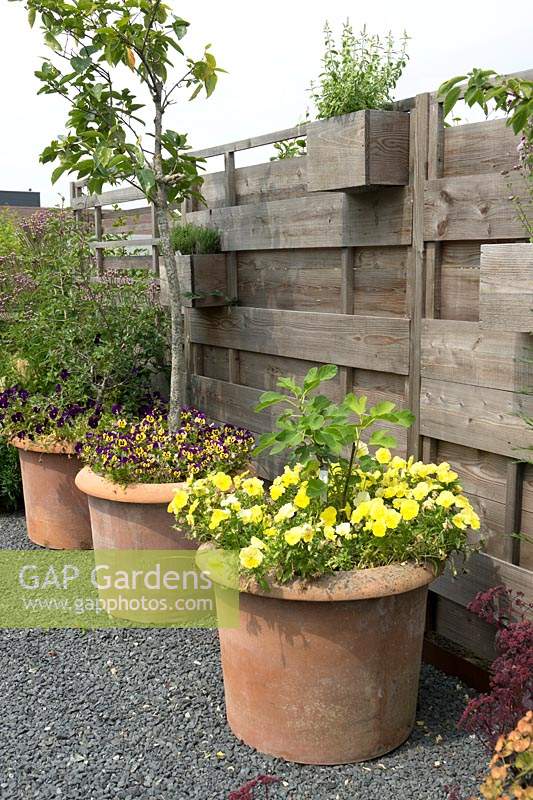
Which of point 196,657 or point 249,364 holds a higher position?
point 249,364

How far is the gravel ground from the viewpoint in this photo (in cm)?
254

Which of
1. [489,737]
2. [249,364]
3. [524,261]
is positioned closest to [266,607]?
[489,737]

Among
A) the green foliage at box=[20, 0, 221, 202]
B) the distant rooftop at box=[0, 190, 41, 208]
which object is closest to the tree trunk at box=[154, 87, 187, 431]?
the green foliage at box=[20, 0, 221, 202]

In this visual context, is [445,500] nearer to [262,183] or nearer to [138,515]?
[138,515]

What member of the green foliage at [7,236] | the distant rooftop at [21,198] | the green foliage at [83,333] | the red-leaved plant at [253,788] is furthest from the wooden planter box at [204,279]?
the distant rooftop at [21,198]

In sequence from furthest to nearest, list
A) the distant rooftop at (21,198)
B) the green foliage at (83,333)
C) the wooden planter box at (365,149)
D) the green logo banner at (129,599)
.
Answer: the distant rooftop at (21,198)
the green foliage at (83,333)
the green logo banner at (129,599)
the wooden planter box at (365,149)

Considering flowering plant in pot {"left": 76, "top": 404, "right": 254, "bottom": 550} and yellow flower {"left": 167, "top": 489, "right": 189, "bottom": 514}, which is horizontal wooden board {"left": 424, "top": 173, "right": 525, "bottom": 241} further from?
flowering plant in pot {"left": 76, "top": 404, "right": 254, "bottom": 550}

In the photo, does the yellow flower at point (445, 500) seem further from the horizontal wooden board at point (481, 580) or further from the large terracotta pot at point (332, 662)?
the horizontal wooden board at point (481, 580)

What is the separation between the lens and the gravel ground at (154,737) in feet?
8.34

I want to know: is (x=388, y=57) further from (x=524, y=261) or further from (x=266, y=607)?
(x=266, y=607)

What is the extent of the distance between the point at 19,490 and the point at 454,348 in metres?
3.37

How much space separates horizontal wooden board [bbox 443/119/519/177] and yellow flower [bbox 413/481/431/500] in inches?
A: 41.1

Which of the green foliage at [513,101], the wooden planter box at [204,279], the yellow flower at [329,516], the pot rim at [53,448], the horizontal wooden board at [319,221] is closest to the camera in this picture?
the green foliage at [513,101]

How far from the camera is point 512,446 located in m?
2.76
